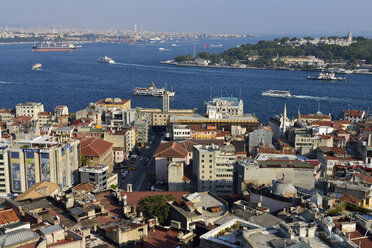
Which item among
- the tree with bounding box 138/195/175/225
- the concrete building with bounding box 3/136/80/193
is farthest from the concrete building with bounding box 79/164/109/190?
the tree with bounding box 138/195/175/225

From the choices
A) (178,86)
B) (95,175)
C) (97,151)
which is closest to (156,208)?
(95,175)

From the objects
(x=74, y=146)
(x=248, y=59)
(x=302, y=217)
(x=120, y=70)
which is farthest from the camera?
(x=248, y=59)

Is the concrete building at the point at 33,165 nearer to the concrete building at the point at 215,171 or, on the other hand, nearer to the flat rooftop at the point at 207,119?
the concrete building at the point at 215,171

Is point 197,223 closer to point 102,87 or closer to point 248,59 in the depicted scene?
point 102,87

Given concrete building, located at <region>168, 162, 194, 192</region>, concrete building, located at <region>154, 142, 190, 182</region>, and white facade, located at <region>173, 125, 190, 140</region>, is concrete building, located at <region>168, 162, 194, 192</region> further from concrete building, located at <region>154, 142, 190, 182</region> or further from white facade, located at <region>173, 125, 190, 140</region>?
white facade, located at <region>173, 125, 190, 140</region>

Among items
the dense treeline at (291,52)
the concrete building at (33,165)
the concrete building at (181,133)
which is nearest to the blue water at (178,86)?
the dense treeline at (291,52)

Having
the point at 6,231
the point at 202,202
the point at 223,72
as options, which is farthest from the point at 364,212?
the point at 223,72

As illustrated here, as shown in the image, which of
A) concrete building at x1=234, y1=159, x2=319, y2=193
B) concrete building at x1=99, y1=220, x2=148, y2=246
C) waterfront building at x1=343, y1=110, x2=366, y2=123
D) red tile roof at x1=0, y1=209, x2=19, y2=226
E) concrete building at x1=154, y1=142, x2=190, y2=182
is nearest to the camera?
concrete building at x1=99, y1=220, x2=148, y2=246
